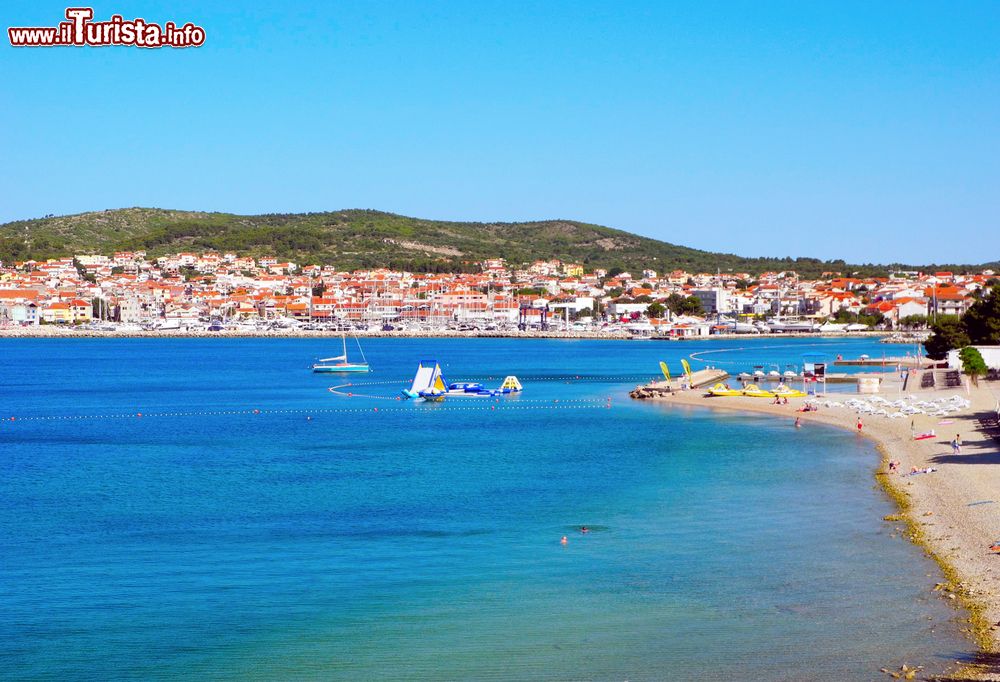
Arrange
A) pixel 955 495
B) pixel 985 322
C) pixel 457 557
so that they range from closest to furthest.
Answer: pixel 457 557
pixel 955 495
pixel 985 322

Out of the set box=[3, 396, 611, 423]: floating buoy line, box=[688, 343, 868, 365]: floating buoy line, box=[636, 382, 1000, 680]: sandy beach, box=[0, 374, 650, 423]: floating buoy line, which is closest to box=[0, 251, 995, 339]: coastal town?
box=[688, 343, 868, 365]: floating buoy line

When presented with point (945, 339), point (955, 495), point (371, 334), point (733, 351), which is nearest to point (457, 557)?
point (955, 495)

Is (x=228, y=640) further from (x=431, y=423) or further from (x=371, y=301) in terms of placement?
(x=371, y=301)

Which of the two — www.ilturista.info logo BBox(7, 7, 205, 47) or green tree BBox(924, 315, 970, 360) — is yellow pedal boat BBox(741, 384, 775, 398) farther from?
www.ilturista.info logo BBox(7, 7, 205, 47)

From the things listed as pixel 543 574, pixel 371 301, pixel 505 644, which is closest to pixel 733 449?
pixel 543 574

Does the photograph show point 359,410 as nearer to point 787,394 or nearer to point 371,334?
point 787,394

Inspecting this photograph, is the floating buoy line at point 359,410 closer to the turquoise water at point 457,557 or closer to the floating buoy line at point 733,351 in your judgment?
the turquoise water at point 457,557
